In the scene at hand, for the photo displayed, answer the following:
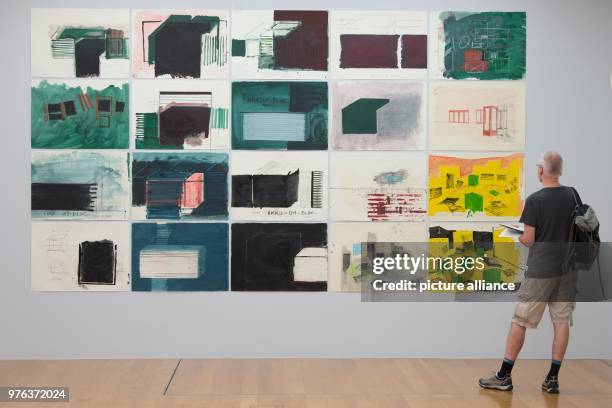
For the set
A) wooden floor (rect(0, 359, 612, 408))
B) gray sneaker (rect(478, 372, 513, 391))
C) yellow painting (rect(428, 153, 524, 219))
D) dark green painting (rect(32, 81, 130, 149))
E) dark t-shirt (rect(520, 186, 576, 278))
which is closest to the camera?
wooden floor (rect(0, 359, 612, 408))

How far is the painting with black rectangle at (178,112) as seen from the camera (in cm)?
580

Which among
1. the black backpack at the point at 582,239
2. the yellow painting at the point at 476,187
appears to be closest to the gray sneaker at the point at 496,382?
Result: the black backpack at the point at 582,239

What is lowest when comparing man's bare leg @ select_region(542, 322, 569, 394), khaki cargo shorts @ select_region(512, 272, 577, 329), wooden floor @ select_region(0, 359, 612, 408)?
wooden floor @ select_region(0, 359, 612, 408)

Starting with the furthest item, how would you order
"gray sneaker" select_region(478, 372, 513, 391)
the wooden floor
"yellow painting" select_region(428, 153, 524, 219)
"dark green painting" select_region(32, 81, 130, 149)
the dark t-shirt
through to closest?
"yellow painting" select_region(428, 153, 524, 219)
"dark green painting" select_region(32, 81, 130, 149)
"gray sneaker" select_region(478, 372, 513, 391)
the dark t-shirt
the wooden floor

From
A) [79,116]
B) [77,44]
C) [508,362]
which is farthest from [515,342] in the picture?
[77,44]

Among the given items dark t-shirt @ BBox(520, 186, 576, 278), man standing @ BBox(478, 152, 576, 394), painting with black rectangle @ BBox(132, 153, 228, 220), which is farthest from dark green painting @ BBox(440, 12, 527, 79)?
painting with black rectangle @ BBox(132, 153, 228, 220)

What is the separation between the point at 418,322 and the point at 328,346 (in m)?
0.67

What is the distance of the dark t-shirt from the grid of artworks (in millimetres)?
1025

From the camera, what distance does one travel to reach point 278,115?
5.82m

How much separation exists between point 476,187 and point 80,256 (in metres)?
2.85

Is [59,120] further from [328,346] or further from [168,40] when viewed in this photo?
[328,346]

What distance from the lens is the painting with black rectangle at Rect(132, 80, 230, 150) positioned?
5.80 metres

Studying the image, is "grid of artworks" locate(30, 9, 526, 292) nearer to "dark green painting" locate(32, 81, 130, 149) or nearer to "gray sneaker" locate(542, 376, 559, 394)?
"dark green painting" locate(32, 81, 130, 149)

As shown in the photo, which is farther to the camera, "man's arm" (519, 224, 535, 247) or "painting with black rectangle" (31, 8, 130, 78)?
"painting with black rectangle" (31, 8, 130, 78)
